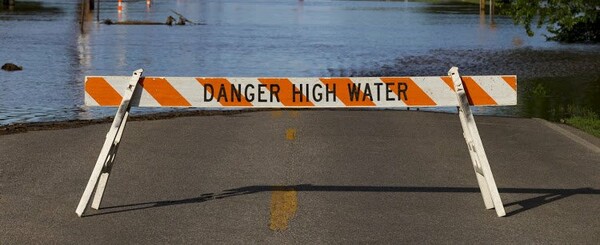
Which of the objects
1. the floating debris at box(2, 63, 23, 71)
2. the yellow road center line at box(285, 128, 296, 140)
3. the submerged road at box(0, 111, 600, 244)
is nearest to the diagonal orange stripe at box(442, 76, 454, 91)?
the submerged road at box(0, 111, 600, 244)

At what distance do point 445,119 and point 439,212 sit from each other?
8189 mm

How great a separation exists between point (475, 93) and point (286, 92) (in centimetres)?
159

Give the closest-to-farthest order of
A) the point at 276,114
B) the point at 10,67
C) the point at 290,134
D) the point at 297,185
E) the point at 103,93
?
the point at 103,93 → the point at 297,185 → the point at 290,134 → the point at 276,114 → the point at 10,67

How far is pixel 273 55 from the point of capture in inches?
1702

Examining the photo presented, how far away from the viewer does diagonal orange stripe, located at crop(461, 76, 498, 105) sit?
10805 millimetres

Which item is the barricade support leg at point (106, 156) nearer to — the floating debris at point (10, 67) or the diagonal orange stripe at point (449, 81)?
the diagonal orange stripe at point (449, 81)

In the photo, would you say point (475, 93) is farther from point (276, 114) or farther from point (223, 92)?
point (276, 114)

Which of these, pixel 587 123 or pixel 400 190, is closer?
pixel 400 190

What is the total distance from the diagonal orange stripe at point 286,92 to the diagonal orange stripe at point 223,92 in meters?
0.24

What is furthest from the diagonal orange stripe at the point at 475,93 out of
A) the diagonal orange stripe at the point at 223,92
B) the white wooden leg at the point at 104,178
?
the white wooden leg at the point at 104,178

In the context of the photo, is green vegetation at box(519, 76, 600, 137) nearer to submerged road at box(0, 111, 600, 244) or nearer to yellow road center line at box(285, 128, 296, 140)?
submerged road at box(0, 111, 600, 244)

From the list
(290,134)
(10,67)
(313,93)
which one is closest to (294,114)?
(290,134)

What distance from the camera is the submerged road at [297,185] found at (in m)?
9.74

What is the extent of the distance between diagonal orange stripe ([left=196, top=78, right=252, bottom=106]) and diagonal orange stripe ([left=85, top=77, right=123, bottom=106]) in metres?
0.71
